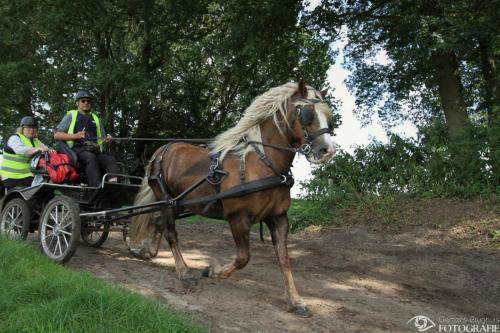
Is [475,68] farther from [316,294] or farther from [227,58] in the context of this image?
[316,294]

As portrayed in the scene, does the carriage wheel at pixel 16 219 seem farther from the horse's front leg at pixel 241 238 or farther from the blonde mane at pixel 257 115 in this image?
the horse's front leg at pixel 241 238

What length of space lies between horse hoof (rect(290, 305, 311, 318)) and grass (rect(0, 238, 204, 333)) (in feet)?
3.60

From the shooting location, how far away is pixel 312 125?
466cm

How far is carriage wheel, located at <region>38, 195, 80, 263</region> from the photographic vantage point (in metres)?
5.99

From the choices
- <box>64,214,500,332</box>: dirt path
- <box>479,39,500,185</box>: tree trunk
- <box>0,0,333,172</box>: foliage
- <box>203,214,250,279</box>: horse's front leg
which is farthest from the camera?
<box>0,0,333,172</box>: foliage

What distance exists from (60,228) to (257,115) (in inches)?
125

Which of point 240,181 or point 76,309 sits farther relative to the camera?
point 240,181

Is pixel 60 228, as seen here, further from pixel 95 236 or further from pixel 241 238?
pixel 241 238

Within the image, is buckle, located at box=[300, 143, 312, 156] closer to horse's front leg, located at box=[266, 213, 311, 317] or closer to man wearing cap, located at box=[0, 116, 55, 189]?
horse's front leg, located at box=[266, 213, 311, 317]

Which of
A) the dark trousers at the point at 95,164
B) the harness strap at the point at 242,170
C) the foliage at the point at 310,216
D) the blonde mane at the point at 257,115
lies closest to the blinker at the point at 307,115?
the blonde mane at the point at 257,115

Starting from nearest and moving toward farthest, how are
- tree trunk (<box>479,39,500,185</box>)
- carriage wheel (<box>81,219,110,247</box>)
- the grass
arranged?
the grass
carriage wheel (<box>81,219,110,247</box>)
tree trunk (<box>479,39,500,185</box>)

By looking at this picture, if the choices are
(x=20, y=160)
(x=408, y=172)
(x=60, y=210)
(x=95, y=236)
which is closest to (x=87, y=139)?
(x=60, y=210)

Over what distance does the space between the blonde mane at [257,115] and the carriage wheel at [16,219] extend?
337 centimetres

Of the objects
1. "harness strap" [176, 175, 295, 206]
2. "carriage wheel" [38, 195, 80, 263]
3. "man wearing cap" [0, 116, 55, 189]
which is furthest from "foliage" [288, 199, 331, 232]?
"harness strap" [176, 175, 295, 206]
